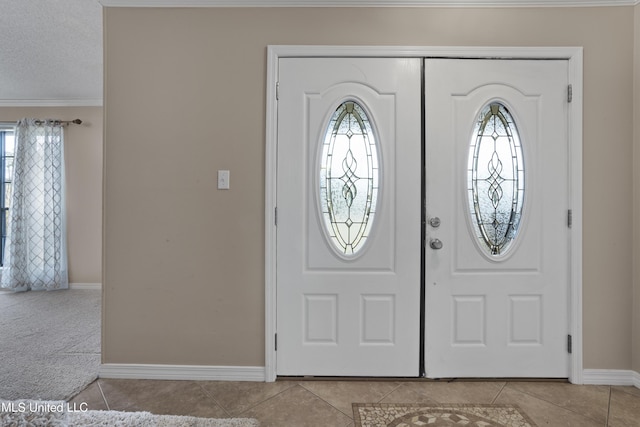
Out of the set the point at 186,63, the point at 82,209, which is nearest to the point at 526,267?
the point at 186,63

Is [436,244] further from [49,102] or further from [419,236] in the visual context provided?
[49,102]

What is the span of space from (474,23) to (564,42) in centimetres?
55

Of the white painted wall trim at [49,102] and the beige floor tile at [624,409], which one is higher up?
the white painted wall trim at [49,102]

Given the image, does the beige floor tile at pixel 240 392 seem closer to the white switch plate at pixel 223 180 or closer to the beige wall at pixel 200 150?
the beige wall at pixel 200 150

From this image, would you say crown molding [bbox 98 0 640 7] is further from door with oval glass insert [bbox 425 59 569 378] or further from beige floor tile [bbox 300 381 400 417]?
beige floor tile [bbox 300 381 400 417]

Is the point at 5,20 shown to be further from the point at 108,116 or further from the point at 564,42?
the point at 564,42

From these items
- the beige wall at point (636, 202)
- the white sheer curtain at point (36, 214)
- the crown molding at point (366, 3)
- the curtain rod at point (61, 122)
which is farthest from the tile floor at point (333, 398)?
the curtain rod at point (61, 122)

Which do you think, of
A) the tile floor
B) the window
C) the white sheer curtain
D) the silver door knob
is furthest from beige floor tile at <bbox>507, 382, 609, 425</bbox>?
the window

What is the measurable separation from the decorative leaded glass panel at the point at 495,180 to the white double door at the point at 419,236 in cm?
4

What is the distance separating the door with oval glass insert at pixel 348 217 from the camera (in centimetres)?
188

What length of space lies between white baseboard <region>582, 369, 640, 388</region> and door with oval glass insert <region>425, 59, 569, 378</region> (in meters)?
0.17

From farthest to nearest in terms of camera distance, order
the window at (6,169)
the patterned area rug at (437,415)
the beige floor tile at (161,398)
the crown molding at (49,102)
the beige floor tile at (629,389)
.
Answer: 1. the window at (6,169)
2. the crown molding at (49,102)
3. the beige floor tile at (629,389)
4. the beige floor tile at (161,398)
5. the patterned area rug at (437,415)

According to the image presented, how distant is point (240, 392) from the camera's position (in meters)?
1.77

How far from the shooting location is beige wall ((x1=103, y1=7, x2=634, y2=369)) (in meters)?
1.89
